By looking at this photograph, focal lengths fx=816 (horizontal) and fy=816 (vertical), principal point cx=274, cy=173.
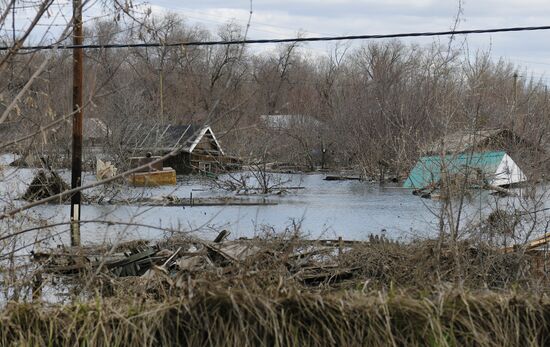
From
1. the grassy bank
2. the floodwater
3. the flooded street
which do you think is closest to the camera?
the grassy bank

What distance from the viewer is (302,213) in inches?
1272

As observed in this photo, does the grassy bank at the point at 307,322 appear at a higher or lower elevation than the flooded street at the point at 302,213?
higher

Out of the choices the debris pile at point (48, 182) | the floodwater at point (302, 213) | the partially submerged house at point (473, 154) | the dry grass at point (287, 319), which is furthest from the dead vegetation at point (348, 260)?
the debris pile at point (48, 182)

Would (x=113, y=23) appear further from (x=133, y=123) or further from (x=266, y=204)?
(x=133, y=123)

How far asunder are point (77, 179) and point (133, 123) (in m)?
32.8

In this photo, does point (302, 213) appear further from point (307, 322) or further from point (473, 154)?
point (307, 322)

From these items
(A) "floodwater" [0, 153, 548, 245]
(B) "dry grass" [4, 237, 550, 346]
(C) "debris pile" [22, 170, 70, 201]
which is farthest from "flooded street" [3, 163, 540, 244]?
(B) "dry grass" [4, 237, 550, 346]

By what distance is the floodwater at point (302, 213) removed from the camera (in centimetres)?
2072

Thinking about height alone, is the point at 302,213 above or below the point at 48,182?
below

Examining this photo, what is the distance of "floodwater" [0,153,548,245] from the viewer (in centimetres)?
2072

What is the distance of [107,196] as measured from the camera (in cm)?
3841

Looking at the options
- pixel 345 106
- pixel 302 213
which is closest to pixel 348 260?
pixel 302 213

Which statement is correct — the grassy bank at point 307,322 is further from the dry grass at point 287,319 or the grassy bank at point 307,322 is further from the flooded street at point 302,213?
the flooded street at point 302,213

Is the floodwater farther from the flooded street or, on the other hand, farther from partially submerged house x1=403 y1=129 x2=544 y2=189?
partially submerged house x1=403 y1=129 x2=544 y2=189
